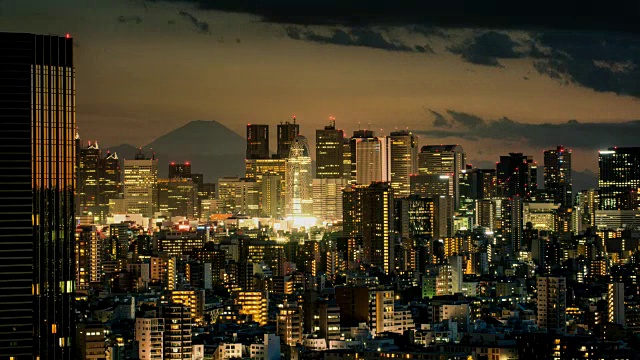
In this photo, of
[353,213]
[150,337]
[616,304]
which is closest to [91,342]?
[150,337]

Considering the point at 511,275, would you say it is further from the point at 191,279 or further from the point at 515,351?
the point at 515,351

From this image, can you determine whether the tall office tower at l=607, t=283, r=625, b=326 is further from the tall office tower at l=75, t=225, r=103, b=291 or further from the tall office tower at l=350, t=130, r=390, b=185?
the tall office tower at l=350, t=130, r=390, b=185

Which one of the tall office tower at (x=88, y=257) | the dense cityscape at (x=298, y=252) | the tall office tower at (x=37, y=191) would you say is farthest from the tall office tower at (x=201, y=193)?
the tall office tower at (x=37, y=191)

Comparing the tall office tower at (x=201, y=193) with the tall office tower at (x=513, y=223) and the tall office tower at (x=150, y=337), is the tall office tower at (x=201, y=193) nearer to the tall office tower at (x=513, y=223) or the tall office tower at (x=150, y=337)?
the tall office tower at (x=513, y=223)

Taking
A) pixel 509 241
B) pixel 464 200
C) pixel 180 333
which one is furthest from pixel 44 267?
pixel 464 200

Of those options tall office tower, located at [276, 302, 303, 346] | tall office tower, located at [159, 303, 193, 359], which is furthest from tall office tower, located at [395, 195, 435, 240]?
tall office tower, located at [159, 303, 193, 359]

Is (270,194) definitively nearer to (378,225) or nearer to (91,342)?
(378,225)
